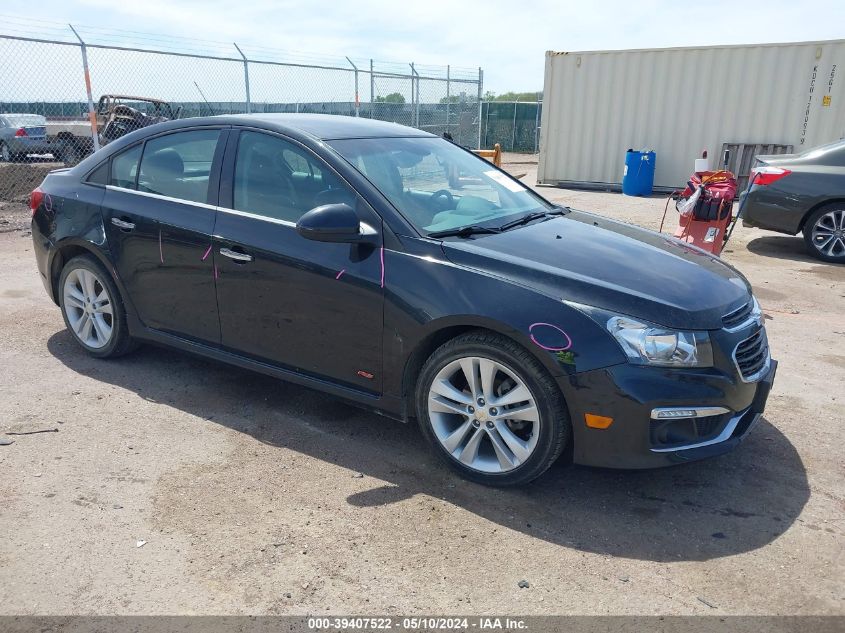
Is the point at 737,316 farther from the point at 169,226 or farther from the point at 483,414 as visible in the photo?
the point at 169,226

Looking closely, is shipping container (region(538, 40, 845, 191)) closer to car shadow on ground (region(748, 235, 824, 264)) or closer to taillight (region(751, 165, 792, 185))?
car shadow on ground (region(748, 235, 824, 264))

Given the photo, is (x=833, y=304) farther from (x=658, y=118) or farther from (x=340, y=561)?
(x=658, y=118)

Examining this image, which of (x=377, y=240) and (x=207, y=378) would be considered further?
(x=207, y=378)

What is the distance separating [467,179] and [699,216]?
346 cm

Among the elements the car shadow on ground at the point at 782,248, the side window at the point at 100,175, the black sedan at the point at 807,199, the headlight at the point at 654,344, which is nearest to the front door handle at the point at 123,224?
the side window at the point at 100,175

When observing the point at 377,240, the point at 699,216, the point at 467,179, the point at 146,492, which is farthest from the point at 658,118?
the point at 146,492

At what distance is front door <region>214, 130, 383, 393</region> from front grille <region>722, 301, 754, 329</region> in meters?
1.63

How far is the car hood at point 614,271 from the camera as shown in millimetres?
3121

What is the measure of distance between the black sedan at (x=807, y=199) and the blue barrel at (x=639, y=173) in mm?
5903

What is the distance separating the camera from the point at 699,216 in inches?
269

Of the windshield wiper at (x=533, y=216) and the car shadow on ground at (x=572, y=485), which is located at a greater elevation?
the windshield wiper at (x=533, y=216)

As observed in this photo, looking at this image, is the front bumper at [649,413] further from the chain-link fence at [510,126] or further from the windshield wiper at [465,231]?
the chain-link fence at [510,126]

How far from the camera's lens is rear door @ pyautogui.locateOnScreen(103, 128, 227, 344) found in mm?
4168

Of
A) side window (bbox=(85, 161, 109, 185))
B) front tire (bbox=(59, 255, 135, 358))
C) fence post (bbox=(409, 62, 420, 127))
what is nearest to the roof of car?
side window (bbox=(85, 161, 109, 185))
